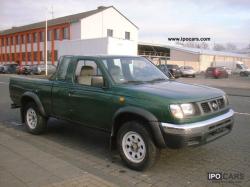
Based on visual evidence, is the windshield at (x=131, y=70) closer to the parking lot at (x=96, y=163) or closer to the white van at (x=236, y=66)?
the parking lot at (x=96, y=163)

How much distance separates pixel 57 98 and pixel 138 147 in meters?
→ 2.26

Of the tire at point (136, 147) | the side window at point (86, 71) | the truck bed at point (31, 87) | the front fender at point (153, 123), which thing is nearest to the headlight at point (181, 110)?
the front fender at point (153, 123)

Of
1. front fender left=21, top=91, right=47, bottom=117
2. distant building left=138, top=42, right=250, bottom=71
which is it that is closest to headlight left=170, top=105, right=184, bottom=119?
front fender left=21, top=91, right=47, bottom=117

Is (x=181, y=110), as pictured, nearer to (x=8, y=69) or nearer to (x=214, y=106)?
(x=214, y=106)

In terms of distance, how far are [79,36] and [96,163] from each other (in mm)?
44933

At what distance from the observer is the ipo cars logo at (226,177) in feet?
15.6

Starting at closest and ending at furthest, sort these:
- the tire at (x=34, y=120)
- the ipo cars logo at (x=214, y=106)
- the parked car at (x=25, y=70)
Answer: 1. the ipo cars logo at (x=214, y=106)
2. the tire at (x=34, y=120)
3. the parked car at (x=25, y=70)

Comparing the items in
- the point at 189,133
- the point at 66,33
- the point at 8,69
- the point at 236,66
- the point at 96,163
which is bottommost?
the point at 96,163

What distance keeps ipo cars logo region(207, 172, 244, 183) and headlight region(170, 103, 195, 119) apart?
3.14 feet

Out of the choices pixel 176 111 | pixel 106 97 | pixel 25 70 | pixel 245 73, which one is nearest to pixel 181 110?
pixel 176 111

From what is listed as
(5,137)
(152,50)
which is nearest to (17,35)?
(152,50)

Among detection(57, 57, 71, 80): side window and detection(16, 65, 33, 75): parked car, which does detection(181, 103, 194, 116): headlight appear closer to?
detection(57, 57, 71, 80): side window

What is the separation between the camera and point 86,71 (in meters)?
6.29

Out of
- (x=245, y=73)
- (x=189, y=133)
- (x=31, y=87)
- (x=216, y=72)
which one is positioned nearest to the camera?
(x=189, y=133)
